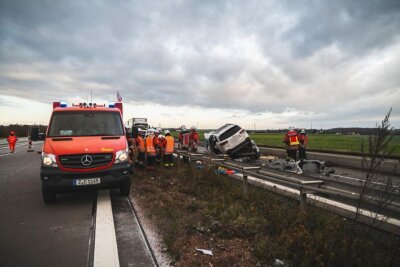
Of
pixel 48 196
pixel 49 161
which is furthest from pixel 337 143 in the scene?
pixel 49 161

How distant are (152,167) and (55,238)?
7.11 m

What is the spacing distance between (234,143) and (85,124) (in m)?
9.34

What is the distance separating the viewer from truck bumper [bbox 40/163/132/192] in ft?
20.6

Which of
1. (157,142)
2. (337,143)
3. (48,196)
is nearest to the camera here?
(48,196)

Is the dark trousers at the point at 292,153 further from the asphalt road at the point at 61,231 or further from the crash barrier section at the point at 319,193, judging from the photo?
the asphalt road at the point at 61,231

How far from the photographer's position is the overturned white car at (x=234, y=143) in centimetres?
1548

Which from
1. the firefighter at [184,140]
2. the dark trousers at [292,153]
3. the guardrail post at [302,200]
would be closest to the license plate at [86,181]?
the guardrail post at [302,200]

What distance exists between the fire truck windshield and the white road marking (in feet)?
6.24

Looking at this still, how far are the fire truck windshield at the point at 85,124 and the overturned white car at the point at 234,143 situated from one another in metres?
8.41

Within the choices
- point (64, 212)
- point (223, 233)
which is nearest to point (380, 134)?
point (223, 233)

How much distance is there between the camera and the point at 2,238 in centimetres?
452

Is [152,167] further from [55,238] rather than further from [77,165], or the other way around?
[55,238]

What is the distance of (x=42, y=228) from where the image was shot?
5.05m

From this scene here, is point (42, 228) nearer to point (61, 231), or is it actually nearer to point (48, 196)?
point (61, 231)
